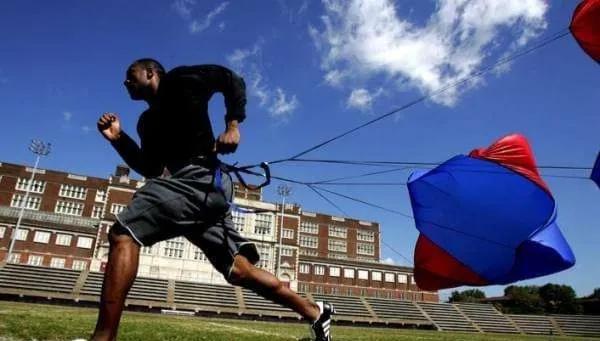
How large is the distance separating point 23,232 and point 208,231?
2318 inches

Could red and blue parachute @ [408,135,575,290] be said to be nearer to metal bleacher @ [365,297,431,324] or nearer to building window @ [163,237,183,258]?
metal bleacher @ [365,297,431,324]

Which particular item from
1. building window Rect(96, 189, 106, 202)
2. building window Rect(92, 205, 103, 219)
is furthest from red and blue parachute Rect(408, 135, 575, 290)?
building window Rect(96, 189, 106, 202)

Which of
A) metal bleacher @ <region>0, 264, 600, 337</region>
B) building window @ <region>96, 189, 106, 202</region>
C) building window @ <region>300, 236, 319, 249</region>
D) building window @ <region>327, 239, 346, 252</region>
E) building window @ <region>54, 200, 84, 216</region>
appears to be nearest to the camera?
metal bleacher @ <region>0, 264, 600, 337</region>

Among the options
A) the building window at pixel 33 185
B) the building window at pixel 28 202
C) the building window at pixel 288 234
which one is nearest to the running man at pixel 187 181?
the building window at pixel 288 234

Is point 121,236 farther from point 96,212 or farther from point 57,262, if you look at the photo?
point 96,212

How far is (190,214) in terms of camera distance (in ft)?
10.1

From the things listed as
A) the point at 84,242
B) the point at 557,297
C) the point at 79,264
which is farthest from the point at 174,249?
the point at 557,297

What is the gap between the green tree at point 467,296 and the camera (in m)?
100

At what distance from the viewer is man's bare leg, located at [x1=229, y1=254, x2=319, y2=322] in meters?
3.38

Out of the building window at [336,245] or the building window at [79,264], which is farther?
the building window at [336,245]

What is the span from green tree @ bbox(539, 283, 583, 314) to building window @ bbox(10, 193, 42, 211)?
83588 mm

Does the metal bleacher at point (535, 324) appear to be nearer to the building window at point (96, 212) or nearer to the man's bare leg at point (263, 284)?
the man's bare leg at point (263, 284)

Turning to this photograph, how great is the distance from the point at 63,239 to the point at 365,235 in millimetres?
49446

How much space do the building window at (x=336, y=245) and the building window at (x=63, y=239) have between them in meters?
41.8
